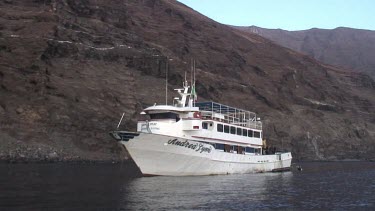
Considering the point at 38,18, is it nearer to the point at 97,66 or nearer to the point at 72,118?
the point at 97,66

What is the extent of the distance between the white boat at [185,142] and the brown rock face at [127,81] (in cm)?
3477

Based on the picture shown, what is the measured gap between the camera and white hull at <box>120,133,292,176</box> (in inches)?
1929

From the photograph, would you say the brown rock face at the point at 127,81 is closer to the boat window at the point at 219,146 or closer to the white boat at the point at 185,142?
the white boat at the point at 185,142

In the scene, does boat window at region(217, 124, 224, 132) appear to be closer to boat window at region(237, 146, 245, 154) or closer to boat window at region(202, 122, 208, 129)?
boat window at region(202, 122, 208, 129)

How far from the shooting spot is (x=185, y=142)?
165 ft

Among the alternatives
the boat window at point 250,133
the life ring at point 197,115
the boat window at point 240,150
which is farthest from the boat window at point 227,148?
the boat window at point 250,133

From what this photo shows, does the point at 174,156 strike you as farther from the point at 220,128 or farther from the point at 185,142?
the point at 220,128

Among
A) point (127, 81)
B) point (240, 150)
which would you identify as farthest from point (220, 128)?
point (127, 81)

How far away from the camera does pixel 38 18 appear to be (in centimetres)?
12325

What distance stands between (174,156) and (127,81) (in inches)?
2830

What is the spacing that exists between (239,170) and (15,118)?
158 ft

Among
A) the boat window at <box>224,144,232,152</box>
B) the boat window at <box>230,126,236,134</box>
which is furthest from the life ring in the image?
the boat window at <box>230,126,236,134</box>

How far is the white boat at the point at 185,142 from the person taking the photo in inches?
1940

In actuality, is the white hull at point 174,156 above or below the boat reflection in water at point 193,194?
above
